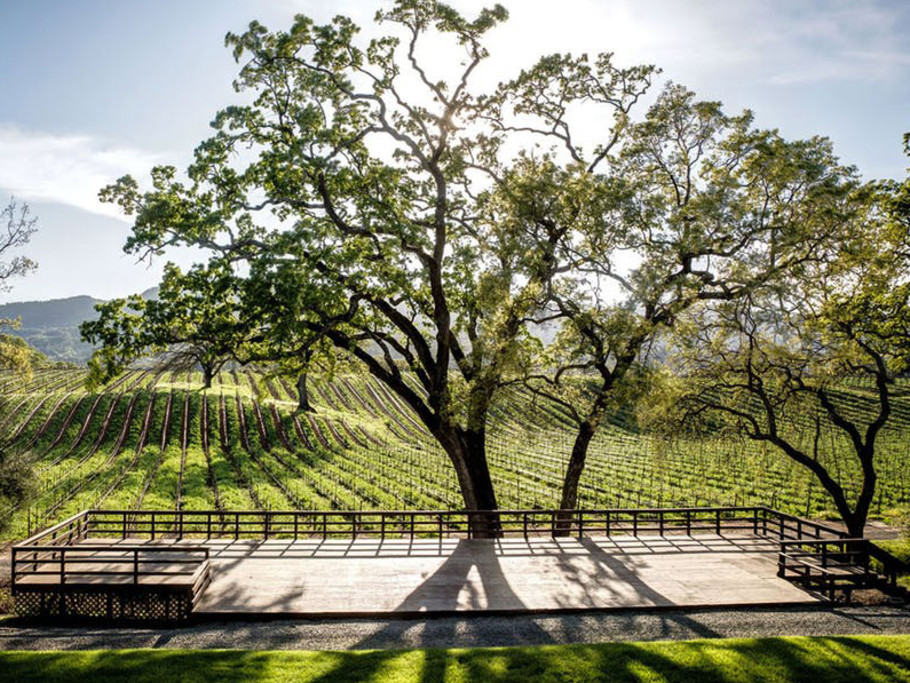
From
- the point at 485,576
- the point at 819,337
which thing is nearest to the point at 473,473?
the point at 485,576

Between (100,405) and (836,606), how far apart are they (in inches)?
2009

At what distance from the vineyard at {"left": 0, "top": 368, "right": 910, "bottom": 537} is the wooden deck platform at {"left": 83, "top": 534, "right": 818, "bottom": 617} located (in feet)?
13.2

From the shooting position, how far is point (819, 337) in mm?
17031

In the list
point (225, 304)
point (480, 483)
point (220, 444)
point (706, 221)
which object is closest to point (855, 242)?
point (706, 221)

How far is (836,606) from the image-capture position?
491 inches

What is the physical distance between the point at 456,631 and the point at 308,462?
31.2 m

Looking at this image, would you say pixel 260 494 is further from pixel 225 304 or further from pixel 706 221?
pixel 706 221

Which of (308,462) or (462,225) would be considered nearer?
(462,225)

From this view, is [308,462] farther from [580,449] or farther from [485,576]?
[485,576]

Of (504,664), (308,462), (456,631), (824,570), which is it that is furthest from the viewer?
(308,462)

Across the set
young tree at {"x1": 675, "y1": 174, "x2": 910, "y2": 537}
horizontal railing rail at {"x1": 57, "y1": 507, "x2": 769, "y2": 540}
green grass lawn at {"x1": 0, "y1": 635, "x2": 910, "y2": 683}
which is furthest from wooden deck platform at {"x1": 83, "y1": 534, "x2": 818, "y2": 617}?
young tree at {"x1": 675, "y1": 174, "x2": 910, "y2": 537}

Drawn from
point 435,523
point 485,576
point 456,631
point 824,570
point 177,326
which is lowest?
point 456,631

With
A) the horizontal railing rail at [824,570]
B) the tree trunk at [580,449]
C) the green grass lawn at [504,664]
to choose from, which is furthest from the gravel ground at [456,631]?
the tree trunk at [580,449]

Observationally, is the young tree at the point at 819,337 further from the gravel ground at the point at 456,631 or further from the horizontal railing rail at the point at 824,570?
the gravel ground at the point at 456,631
